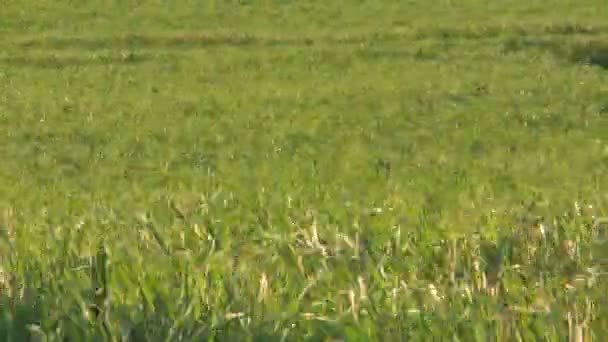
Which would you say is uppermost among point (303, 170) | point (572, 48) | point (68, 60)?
point (68, 60)

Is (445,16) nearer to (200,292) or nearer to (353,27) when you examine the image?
(353,27)

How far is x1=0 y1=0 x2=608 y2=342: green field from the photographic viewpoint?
8.75 ft

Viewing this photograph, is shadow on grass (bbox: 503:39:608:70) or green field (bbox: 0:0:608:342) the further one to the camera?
shadow on grass (bbox: 503:39:608:70)

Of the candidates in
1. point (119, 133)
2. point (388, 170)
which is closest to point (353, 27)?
point (119, 133)

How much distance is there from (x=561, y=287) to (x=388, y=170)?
1848cm

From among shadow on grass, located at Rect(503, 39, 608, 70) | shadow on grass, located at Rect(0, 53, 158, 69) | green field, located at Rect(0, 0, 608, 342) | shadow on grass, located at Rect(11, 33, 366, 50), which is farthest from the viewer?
shadow on grass, located at Rect(11, 33, 366, 50)

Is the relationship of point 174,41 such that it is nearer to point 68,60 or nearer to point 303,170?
point 68,60

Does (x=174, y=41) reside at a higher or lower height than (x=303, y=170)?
higher

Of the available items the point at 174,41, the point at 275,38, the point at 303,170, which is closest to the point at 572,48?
the point at 275,38

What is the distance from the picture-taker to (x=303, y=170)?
794 inches

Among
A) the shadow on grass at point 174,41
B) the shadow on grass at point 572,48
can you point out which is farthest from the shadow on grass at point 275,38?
the shadow on grass at point 572,48

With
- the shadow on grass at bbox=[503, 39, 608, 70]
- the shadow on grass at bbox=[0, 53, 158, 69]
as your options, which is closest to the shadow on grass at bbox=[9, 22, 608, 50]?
the shadow on grass at bbox=[503, 39, 608, 70]

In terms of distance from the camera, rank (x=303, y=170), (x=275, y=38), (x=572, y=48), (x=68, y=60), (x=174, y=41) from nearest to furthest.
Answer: (x=303, y=170) < (x=572, y=48) < (x=68, y=60) < (x=275, y=38) < (x=174, y=41)

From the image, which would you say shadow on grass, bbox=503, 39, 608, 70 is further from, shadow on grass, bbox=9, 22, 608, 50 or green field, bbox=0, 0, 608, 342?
shadow on grass, bbox=9, 22, 608, 50
